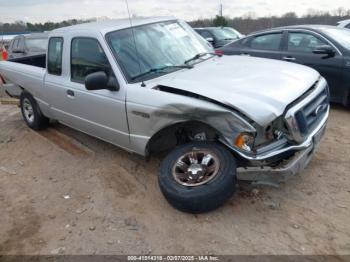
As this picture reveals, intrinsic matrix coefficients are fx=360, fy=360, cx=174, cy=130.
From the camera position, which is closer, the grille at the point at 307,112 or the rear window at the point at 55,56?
the grille at the point at 307,112

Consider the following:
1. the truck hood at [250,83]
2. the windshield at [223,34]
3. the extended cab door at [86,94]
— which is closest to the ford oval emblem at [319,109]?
the truck hood at [250,83]

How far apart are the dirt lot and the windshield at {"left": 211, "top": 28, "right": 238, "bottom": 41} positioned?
906 cm

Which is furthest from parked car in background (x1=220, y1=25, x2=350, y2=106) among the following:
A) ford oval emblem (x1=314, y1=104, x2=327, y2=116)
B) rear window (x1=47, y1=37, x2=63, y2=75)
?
rear window (x1=47, y1=37, x2=63, y2=75)

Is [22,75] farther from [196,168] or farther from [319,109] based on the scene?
[319,109]

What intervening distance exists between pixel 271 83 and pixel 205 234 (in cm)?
159

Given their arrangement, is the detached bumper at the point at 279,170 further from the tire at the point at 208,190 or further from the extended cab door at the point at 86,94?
the extended cab door at the point at 86,94

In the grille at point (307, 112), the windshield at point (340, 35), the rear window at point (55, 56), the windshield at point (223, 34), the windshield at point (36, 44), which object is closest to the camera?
the grille at point (307, 112)

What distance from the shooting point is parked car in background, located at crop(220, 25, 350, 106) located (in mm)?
6246

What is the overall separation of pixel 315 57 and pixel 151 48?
365 centimetres

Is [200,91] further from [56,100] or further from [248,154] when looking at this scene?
[56,100]

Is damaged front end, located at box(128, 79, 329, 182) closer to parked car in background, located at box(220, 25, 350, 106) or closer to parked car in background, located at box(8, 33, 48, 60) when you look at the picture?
parked car in background, located at box(220, 25, 350, 106)

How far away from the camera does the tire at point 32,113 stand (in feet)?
20.4

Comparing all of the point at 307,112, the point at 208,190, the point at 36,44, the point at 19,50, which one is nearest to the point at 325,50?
the point at 307,112

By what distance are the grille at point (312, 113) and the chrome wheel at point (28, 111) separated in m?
4.78
